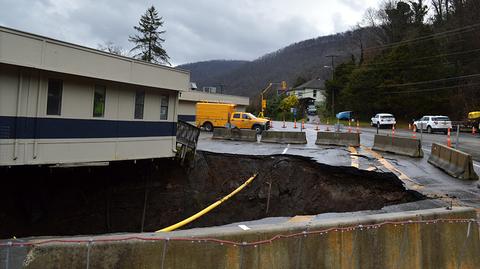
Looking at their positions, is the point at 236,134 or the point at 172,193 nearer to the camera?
the point at 172,193

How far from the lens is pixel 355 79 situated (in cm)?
6116

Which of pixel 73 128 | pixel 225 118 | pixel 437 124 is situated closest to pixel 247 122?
pixel 225 118

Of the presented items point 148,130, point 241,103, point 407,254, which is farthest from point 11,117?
point 241,103

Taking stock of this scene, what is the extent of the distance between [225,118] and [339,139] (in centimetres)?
1474

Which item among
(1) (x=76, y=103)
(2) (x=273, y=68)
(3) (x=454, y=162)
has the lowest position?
(3) (x=454, y=162)

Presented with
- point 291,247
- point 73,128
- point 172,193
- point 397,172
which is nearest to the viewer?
point 291,247

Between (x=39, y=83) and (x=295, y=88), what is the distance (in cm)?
10421

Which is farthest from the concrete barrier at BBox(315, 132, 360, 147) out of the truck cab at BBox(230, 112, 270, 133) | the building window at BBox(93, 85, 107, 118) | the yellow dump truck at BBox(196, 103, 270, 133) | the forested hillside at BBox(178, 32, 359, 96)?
the forested hillside at BBox(178, 32, 359, 96)

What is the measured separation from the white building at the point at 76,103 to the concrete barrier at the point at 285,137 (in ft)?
32.9

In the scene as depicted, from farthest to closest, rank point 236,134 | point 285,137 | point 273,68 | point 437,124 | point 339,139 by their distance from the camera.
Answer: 1. point 273,68
2. point 437,124
3. point 236,134
4. point 285,137
5. point 339,139

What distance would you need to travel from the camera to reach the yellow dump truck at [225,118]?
35.1 metres

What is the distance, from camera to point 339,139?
75.1 feet

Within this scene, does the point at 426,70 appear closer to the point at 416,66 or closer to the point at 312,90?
the point at 416,66

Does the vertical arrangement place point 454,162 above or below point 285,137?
below
